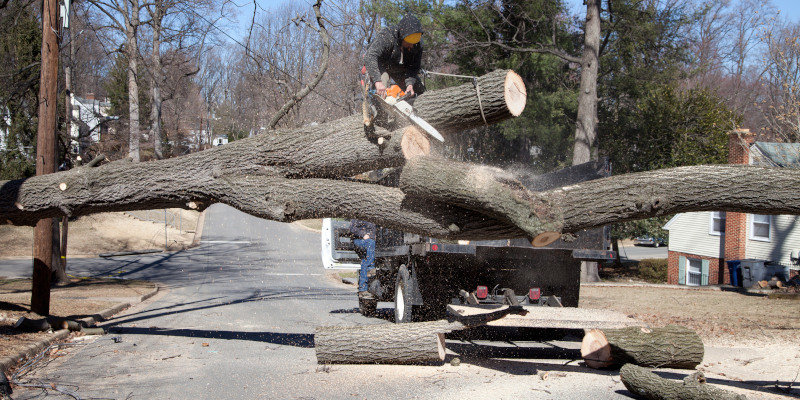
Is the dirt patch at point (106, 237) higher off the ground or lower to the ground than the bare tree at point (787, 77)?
lower

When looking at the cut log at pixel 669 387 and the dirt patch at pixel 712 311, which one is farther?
the dirt patch at pixel 712 311

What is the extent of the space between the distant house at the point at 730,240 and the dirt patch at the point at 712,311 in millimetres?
3595

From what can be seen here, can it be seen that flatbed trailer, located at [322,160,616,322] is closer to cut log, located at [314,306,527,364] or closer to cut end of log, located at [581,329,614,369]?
cut end of log, located at [581,329,614,369]

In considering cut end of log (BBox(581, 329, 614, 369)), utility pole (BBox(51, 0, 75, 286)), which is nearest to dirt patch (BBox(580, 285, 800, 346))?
cut end of log (BBox(581, 329, 614, 369))

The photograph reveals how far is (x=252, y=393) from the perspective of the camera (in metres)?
5.46

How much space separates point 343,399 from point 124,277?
1390 cm

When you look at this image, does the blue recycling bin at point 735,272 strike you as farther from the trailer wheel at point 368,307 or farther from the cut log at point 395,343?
the cut log at point 395,343

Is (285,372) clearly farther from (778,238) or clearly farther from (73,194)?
(778,238)

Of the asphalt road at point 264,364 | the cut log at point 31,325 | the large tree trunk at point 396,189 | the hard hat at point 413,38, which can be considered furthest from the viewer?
the cut log at point 31,325

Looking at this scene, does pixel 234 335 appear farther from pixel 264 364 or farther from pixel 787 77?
pixel 787 77

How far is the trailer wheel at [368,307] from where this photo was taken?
10212 mm

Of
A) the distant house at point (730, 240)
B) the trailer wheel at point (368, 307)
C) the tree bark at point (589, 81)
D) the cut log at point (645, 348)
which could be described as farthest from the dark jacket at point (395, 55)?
the distant house at point (730, 240)

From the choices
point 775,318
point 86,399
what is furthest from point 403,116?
point 775,318

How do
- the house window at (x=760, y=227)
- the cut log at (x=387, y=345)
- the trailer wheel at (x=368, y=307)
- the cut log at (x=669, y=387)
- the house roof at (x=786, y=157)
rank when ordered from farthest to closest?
the house window at (x=760, y=227) → the house roof at (x=786, y=157) → the trailer wheel at (x=368, y=307) → the cut log at (x=387, y=345) → the cut log at (x=669, y=387)
